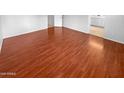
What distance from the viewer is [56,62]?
325 cm

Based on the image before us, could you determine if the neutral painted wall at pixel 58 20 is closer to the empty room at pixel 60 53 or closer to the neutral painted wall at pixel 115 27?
the empty room at pixel 60 53

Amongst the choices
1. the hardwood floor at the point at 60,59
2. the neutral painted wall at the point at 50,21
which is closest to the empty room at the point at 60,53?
the hardwood floor at the point at 60,59

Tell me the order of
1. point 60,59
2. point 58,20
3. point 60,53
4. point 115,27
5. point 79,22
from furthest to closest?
point 58,20
point 79,22
point 115,27
point 60,53
point 60,59

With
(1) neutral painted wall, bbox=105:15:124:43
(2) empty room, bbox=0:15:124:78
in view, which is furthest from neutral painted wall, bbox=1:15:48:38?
(1) neutral painted wall, bbox=105:15:124:43

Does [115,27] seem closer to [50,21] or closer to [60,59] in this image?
[60,59]

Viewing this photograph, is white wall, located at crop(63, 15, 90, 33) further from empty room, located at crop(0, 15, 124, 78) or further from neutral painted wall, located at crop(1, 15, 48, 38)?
neutral painted wall, located at crop(1, 15, 48, 38)

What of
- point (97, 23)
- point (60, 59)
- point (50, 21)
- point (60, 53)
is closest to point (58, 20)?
point (50, 21)

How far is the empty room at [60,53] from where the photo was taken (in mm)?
2785

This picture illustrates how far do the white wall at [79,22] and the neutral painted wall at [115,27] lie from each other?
121 centimetres

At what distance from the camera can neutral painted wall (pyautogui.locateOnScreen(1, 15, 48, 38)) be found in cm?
485

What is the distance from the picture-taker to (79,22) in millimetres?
6520

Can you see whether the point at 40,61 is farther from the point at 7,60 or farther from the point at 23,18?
the point at 23,18

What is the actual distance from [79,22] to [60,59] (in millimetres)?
3425
